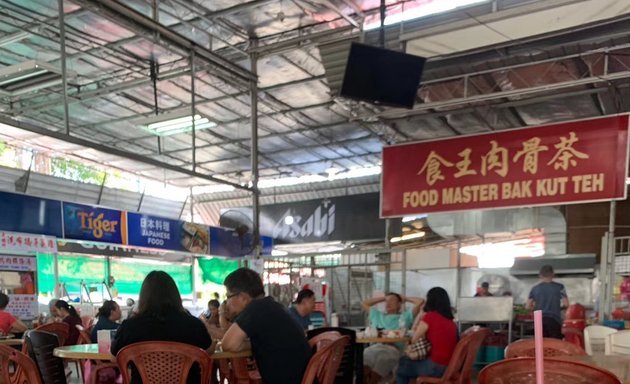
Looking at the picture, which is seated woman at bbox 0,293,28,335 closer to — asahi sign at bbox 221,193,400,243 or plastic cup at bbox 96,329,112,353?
plastic cup at bbox 96,329,112,353

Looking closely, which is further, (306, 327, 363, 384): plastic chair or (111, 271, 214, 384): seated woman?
(306, 327, 363, 384): plastic chair

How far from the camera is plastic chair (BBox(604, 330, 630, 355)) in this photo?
12.1 ft

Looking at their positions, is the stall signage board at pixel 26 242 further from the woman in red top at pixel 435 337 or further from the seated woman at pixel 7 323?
the woman in red top at pixel 435 337

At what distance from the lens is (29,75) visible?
22.3ft

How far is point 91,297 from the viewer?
37.1ft

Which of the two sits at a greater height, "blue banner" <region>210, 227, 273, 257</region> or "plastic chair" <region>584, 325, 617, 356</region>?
"blue banner" <region>210, 227, 273, 257</region>

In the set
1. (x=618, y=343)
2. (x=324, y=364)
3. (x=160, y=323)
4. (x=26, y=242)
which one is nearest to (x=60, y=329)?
(x=26, y=242)

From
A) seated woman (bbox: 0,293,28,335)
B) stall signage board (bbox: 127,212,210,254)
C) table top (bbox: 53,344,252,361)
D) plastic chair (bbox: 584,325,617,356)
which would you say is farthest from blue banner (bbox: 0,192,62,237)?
plastic chair (bbox: 584,325,617,356)

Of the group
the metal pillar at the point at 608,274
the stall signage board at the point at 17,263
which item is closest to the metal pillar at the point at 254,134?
the stall signage board at the point at 17,263

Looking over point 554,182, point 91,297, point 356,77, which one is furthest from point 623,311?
point 91,297

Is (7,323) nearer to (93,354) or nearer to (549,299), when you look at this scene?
(93,354)

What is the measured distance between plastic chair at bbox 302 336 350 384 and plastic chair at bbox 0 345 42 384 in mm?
1325

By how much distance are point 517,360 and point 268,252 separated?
950 cm

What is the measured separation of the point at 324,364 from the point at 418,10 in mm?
5230
